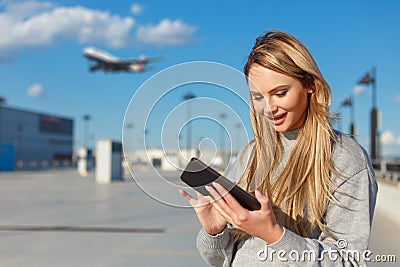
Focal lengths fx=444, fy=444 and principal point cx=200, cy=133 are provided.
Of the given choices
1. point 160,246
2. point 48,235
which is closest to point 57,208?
point 48,235

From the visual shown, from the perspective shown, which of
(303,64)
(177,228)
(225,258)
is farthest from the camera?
(177,228)

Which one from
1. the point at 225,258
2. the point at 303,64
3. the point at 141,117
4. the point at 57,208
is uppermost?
the point at 303,64

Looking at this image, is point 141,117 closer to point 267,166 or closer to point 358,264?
point 267,166

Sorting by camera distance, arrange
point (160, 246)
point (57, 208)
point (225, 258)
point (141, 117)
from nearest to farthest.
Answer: point (141, 117), point (225, 258), point (160, 246), point (57, 208)

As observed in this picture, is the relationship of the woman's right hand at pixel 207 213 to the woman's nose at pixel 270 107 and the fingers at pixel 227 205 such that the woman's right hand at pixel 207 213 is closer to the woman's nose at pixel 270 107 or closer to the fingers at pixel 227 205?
the fingers at pixel 227 205

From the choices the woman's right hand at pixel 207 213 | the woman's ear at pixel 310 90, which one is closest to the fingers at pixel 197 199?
the woman's right hand at pixel 207 213

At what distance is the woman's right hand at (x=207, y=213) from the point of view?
1.31 meters

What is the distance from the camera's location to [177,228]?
27.2 feet

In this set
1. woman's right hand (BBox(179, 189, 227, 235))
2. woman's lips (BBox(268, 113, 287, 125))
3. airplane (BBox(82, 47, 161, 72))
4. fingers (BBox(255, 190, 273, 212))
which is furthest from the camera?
airplane (BBox(82, 47, 161, 72))

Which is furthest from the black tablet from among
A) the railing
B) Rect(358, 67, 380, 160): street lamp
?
Rect(358, 67, 380, 160): street lamp

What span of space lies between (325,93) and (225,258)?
2.17ft

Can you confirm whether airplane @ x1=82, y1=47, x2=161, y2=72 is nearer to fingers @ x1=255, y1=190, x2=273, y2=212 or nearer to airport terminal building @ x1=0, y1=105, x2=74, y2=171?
airport terminal building @ x1=0, y1=105, x2=74, y2=171

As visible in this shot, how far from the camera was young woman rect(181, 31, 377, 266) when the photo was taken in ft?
4.15

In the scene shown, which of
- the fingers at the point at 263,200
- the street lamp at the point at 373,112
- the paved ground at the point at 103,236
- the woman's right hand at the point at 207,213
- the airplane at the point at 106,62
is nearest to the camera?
the fingers at the point at 263,200
